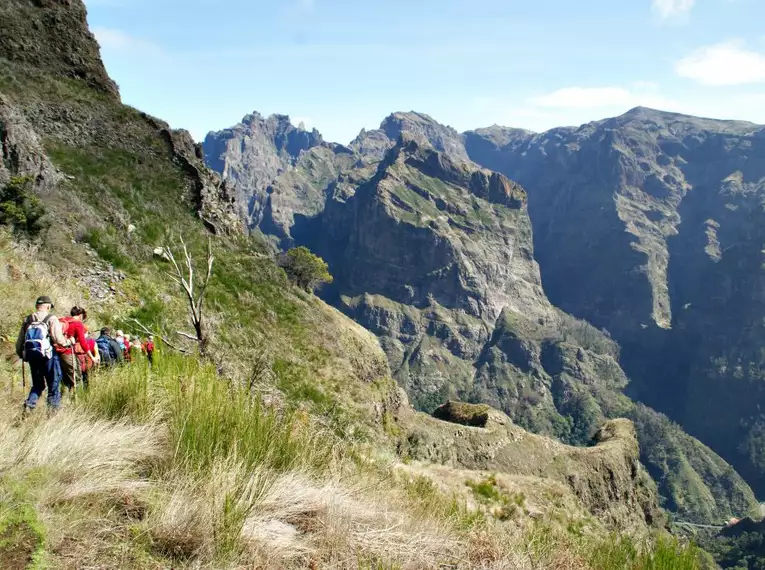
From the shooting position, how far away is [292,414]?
621cm

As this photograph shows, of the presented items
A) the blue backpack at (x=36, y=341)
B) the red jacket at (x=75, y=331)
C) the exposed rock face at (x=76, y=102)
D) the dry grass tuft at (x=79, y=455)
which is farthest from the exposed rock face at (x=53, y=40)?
the dry grass tuft at (x=79, y=455)

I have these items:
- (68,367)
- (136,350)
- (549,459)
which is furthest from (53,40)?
(549,459)

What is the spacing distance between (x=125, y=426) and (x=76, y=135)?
39.0 metres

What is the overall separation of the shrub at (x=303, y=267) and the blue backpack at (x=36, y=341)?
6153cm

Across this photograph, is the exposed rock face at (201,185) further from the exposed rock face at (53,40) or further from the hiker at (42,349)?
the hiker at (42,349)

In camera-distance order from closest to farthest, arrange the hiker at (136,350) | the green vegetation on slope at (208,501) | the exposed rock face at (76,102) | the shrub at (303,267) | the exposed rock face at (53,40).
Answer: the green vegetation on slope at (208,501), the hiker at (136,350), the exposed rock face at (76,102), the exposed rock face at (53,40), the shrub at (303,267)

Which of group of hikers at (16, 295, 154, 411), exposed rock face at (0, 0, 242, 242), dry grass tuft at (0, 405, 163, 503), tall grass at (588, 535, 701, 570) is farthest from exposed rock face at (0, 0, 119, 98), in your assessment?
tall grass at (588, 535, 701, 570)

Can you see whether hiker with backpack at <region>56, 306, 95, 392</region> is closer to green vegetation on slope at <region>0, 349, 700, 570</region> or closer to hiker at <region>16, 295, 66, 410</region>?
hiker at <region>16, 295, 66, 410</region>

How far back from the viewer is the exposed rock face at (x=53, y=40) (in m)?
41.3

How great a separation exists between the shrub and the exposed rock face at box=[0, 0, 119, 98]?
108ft

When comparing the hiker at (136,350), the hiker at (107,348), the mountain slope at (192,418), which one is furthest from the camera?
the hiker at (107,348)

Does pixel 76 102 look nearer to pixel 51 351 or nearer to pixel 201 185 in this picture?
pixel 201 185

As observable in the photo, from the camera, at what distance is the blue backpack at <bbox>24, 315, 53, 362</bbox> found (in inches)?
337

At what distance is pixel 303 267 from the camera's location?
243 ft
